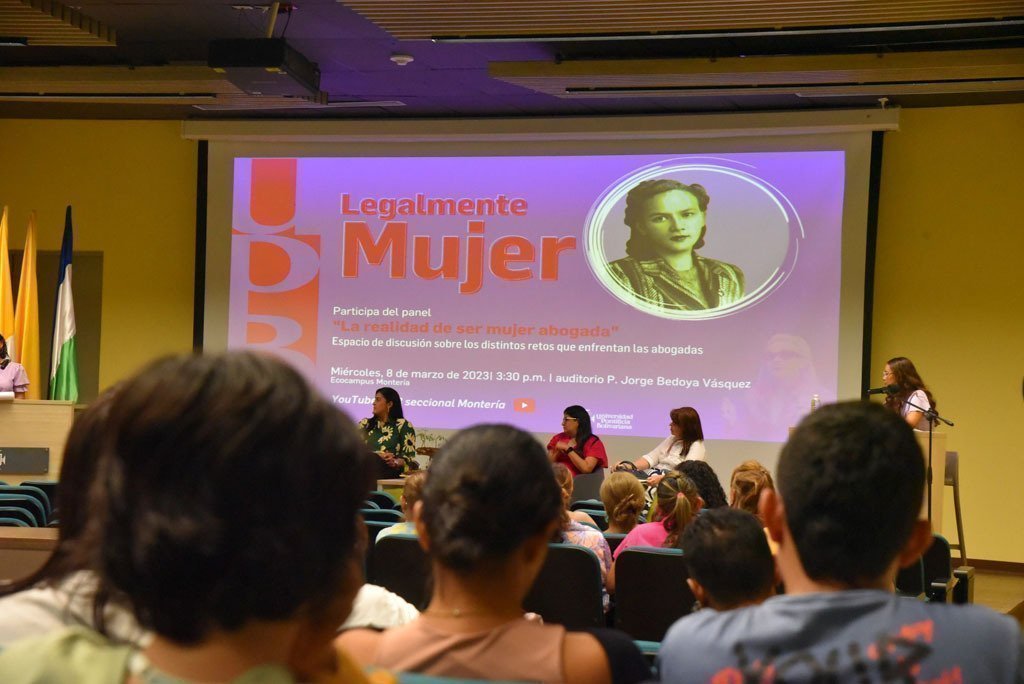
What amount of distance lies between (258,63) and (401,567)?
457 cm

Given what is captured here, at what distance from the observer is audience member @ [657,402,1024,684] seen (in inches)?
52.4

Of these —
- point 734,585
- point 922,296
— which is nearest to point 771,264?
point 922,296

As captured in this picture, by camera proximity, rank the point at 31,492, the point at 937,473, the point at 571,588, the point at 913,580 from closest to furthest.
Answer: the point at 571,588 → the point at 913,580 → the point at 31,492 → the point at 937,473

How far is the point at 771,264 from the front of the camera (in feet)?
30.7

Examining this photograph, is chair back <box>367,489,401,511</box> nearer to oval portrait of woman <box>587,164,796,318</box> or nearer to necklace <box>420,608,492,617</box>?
oval portrait of woman <box>587,164,796,318</box>

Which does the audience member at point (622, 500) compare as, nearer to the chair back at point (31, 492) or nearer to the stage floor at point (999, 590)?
the chair back at point (31, 492)

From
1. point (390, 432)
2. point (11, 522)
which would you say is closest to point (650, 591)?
point (11, 522)

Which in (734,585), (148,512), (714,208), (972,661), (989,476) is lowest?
(989,476)

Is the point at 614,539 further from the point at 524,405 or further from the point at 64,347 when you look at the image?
the point at 64,347

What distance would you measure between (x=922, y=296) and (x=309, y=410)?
30.0ft

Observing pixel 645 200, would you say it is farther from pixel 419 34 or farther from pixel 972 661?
pixel 972 661

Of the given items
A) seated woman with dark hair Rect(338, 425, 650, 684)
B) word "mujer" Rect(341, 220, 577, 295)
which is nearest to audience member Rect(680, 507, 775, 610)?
seated woman with dark hair Rect(338, 425, 650, 684)

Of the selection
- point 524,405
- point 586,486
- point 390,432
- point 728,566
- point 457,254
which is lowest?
point 586,486

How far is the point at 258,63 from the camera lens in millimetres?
7441
